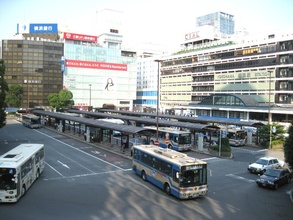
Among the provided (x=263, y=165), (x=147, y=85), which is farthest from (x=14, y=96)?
(x=263, y=165)

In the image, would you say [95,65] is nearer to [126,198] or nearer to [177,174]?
[126,198]

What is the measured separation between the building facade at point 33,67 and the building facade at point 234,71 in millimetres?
41001

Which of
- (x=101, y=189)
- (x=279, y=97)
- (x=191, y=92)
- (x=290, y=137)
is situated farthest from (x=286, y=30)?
(x=101, y=189)

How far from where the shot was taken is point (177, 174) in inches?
722

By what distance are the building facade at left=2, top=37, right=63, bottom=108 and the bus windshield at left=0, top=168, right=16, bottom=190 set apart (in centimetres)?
9269

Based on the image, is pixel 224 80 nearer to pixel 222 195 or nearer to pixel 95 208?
pixel 222 195

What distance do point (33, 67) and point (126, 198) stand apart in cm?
10014

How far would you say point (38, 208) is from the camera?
53.1 ft

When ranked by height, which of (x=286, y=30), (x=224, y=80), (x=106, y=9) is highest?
(x=106, y=9)

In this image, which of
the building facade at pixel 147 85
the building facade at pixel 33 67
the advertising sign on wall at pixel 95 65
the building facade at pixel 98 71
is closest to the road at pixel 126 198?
the building facade at pixel 98 71

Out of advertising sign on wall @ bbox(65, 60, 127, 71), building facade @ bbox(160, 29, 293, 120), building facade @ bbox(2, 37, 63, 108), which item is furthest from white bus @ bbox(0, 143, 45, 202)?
advertising sign on wall @ bbox(65, 60, 127, 71)

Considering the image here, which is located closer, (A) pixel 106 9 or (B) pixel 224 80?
(B) pixel 224 80

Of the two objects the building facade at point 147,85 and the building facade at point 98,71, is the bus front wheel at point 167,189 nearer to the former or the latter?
the building facade at point 98,71

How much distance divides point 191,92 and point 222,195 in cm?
7870
